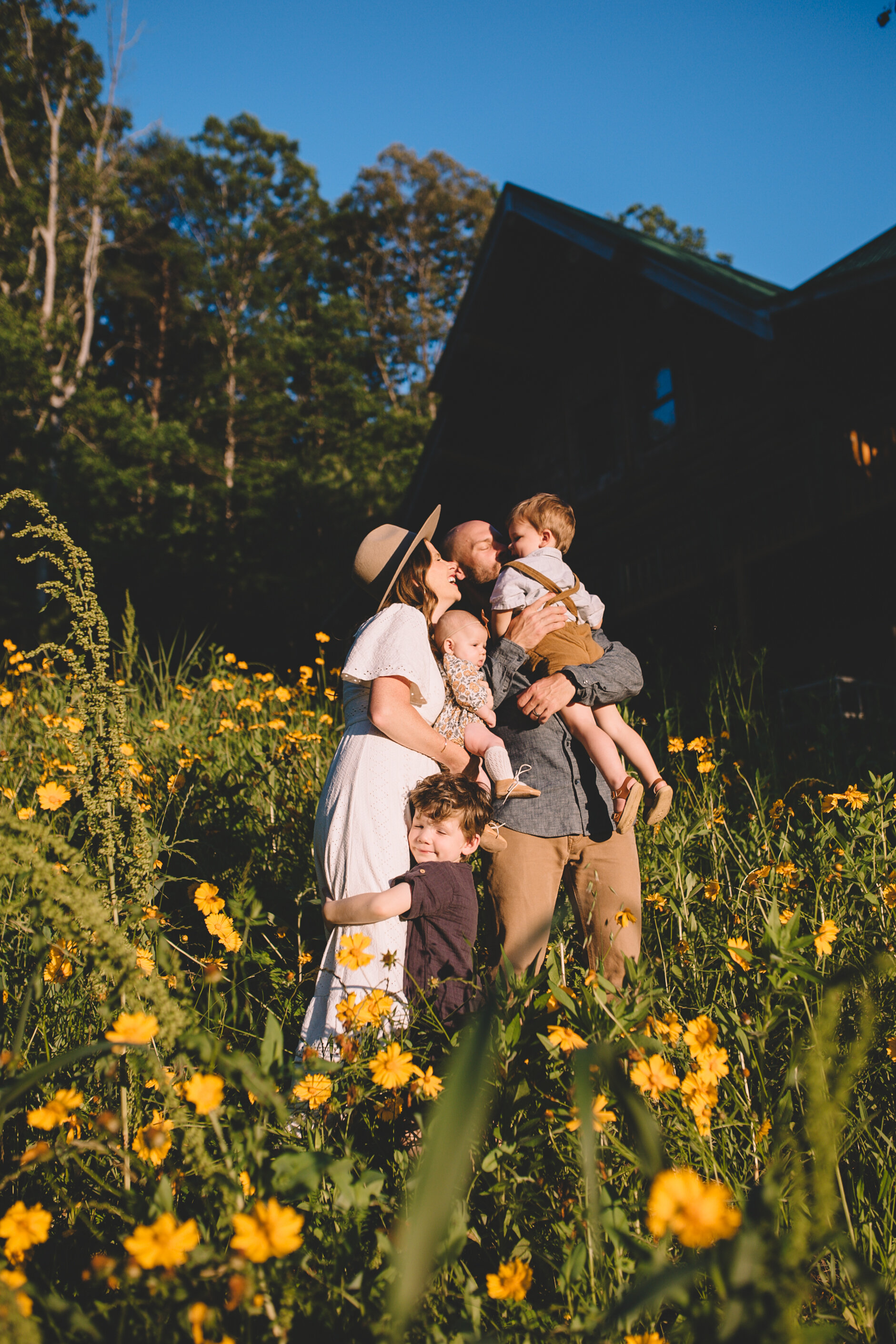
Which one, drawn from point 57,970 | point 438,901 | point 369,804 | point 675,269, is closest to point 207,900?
point 57,970

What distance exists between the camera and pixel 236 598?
16.6 meters

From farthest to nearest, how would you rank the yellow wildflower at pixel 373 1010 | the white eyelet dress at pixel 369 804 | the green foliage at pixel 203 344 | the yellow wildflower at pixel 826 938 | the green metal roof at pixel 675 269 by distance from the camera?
the green foliage at pixel 203 344 < the green metal roof at pixel 675 269 < the white eyelet dress at pixel 369 804 < the yellow wildflower at pixel 826 938 < the yellow wildflower at pixel 373 1010

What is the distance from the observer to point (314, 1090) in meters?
1.35

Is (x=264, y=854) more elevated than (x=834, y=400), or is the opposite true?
(x=834, y=400)

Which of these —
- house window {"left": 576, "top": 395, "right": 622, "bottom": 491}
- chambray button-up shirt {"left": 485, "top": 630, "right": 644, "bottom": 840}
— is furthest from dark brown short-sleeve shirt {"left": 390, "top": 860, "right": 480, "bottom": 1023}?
house window {"left": 576, "top": 395, "right": 622, "bottom": 491}

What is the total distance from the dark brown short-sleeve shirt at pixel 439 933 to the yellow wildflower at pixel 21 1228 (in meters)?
0.86

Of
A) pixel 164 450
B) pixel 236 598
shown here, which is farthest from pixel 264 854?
pixel 164 450

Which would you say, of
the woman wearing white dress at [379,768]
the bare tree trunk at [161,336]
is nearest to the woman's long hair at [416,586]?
the woman wearing white dress at [379,768]

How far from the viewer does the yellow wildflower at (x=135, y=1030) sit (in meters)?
1.02

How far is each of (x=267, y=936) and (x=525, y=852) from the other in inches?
37.9

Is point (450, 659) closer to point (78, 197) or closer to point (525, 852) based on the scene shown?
point (525, 852)

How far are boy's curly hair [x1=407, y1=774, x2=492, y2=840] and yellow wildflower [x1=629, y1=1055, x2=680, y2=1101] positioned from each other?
827 mm

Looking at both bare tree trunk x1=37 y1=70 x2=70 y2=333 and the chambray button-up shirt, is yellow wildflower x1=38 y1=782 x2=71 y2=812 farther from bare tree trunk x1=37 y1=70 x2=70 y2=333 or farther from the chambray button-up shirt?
bare tree trunk x1=37 y1=70 x2=70 y2=333

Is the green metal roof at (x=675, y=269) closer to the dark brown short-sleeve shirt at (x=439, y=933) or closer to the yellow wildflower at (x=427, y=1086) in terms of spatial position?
the dark brown short-sleeve shirt at (x=439, y=933)
